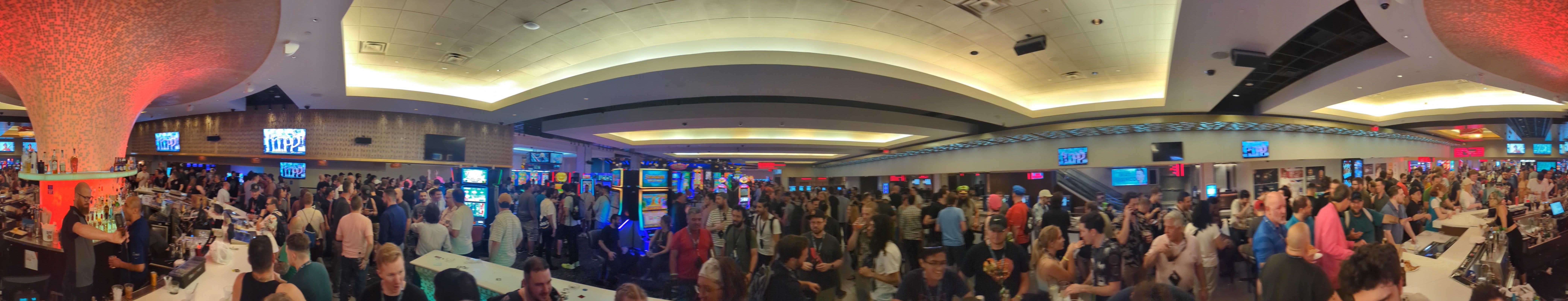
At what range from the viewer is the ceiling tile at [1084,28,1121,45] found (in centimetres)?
556

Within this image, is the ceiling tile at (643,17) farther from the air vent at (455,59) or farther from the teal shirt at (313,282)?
the teal shirt at (313,282)

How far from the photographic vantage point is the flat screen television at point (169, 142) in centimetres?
1129

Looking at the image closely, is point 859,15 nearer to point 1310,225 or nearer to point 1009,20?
point 1009,20

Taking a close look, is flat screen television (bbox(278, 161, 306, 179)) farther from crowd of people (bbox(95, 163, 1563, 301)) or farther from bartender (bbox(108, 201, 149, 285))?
bartender (bbox(108, 201, 149, 285))

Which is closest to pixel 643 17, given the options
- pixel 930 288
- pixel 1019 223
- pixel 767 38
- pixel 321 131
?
pixel 767 38

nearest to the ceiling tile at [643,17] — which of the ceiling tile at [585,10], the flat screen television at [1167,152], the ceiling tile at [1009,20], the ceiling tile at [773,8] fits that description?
the ceiling tile at [585,10]

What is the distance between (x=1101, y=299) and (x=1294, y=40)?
12.1 ft

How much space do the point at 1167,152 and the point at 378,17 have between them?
13147 mm

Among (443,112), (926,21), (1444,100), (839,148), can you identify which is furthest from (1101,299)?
(839,148)

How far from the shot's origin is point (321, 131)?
10.7 meters

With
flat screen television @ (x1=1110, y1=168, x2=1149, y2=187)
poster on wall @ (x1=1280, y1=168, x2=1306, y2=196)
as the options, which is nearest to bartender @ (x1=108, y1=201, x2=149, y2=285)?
flat screen television @ (x1=1110, y1=168, x2=1149, y2=187)

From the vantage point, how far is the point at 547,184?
1346cm

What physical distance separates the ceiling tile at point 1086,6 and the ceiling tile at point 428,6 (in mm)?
5331

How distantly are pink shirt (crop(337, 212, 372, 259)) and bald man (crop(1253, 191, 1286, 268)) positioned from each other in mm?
7081
